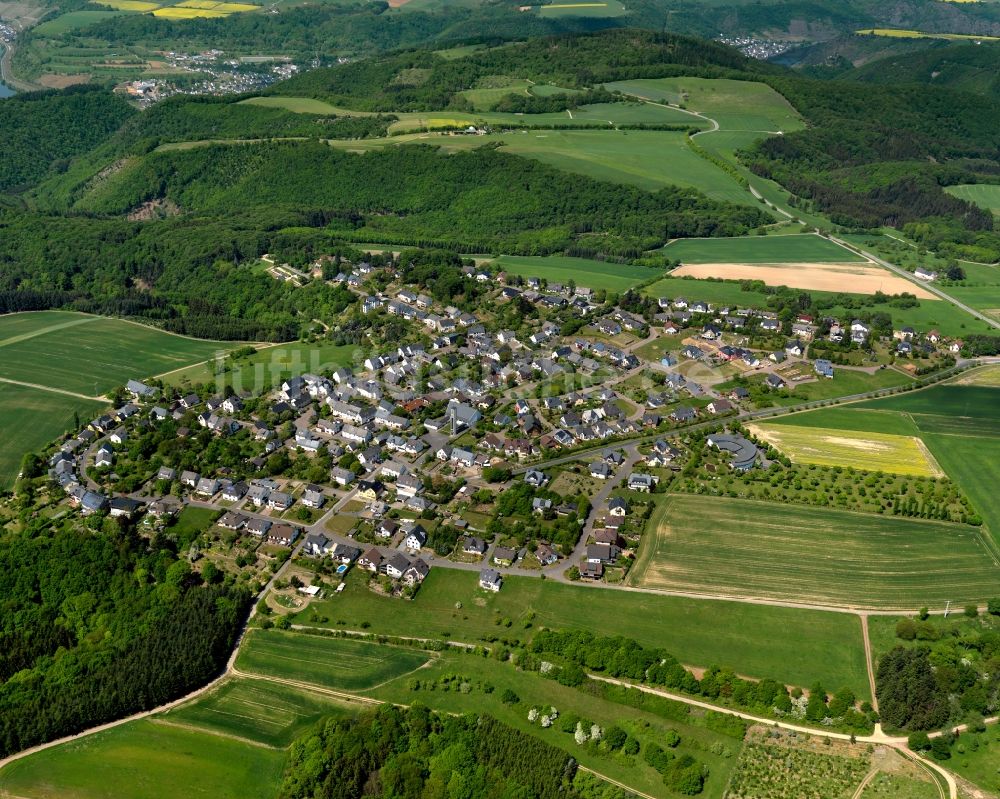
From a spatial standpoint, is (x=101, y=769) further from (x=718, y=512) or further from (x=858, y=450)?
(x=858, y=450)

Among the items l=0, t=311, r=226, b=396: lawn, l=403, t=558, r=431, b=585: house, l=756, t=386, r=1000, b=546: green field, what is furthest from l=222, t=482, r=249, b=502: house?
l=756, t=386, r=1000, b=546: green field

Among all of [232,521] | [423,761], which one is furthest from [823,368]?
[423,761]

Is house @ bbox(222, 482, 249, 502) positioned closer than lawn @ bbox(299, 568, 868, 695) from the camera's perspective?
No

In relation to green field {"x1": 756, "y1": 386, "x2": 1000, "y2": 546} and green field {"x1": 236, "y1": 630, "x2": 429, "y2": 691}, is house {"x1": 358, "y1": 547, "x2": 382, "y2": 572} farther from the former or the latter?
green field {"x1": 756, "y1": 386, "x2": 1000, "y2": 546}

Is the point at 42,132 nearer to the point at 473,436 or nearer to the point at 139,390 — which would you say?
the point at 139,390

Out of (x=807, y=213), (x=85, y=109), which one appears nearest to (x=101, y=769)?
(x=807, y=213)

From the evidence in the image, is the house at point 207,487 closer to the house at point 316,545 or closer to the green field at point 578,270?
the house at point 316,545

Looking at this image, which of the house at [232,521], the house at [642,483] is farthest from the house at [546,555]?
the house at [232,521]
